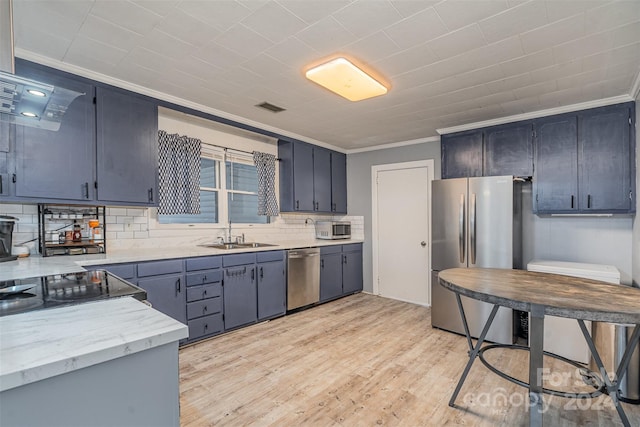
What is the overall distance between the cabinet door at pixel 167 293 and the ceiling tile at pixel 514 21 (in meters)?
3.08

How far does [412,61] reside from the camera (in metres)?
2.41

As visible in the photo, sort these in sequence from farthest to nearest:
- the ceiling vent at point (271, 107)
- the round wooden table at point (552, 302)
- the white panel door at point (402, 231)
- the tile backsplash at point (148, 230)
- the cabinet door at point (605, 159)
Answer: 1. the white panel door at point (402, 231)
2. the ceiling vent at point (271, 107)
3. the cabinet door at point (605, 159)
4. the tile backsplash at point (148, 230)
5. the round wooden table at point (552, 302)

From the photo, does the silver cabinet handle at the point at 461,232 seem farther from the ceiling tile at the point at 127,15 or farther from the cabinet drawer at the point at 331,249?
the ceiling tile at the point at 127,15

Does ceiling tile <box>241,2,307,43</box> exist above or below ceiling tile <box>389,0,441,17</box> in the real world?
above

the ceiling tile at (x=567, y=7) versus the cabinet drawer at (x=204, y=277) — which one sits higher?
the ceiling tile at (x=567, y=7)

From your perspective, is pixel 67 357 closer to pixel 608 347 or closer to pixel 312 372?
pixel 312 372

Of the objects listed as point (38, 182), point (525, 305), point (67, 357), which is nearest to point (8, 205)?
point (38, 182)

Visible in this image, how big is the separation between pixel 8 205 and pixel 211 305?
6.00 ft

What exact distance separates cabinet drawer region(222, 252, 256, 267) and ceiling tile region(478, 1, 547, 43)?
2880mm

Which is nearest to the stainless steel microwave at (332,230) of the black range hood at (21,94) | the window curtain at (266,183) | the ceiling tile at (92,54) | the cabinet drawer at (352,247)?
the cabinet drawer at (352,247)

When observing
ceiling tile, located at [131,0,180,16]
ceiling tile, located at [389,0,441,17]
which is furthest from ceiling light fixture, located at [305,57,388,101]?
ceiling tile, located at [131,0,180,16]

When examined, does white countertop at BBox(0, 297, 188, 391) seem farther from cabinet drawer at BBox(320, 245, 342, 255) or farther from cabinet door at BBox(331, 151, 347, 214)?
cabinet door at BBox(331, 151, 347, 214)

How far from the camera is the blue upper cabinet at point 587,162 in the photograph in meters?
2.99

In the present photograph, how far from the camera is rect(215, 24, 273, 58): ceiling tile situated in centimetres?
205
